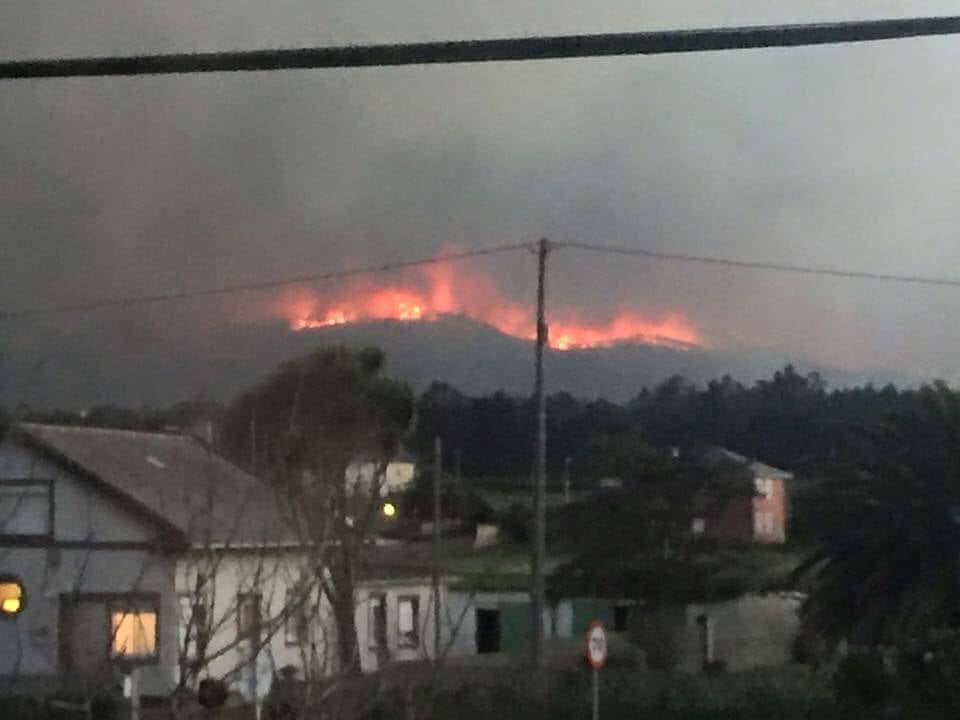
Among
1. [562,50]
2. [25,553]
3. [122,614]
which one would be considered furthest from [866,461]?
[562,50]

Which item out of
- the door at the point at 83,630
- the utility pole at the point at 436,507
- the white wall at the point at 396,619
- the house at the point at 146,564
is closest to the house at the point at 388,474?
the utility pole at the point at 436,507

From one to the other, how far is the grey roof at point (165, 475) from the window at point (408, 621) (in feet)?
4.82

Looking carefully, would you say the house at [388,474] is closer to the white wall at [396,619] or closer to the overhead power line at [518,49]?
the white wall at [396,619]

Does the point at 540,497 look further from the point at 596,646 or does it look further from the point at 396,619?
the point at 396,619

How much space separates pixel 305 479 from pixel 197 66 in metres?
6.51

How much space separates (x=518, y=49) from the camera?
3371 mm

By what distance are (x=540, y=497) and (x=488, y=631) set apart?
1240 mm

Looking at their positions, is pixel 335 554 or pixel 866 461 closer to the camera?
pixel 335 554

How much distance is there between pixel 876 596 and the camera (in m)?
12.0

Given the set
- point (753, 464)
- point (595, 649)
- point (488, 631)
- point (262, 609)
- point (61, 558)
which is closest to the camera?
point (262, 609)

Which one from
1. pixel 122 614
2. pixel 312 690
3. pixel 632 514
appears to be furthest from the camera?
pixel 632 514

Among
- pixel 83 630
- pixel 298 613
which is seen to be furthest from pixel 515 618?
pixel 298 613

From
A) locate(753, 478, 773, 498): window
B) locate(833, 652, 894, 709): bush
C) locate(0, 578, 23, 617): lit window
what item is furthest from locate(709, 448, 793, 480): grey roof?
locate(0, 578, 23, 617): lit window

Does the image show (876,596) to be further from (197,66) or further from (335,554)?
(197,66)
